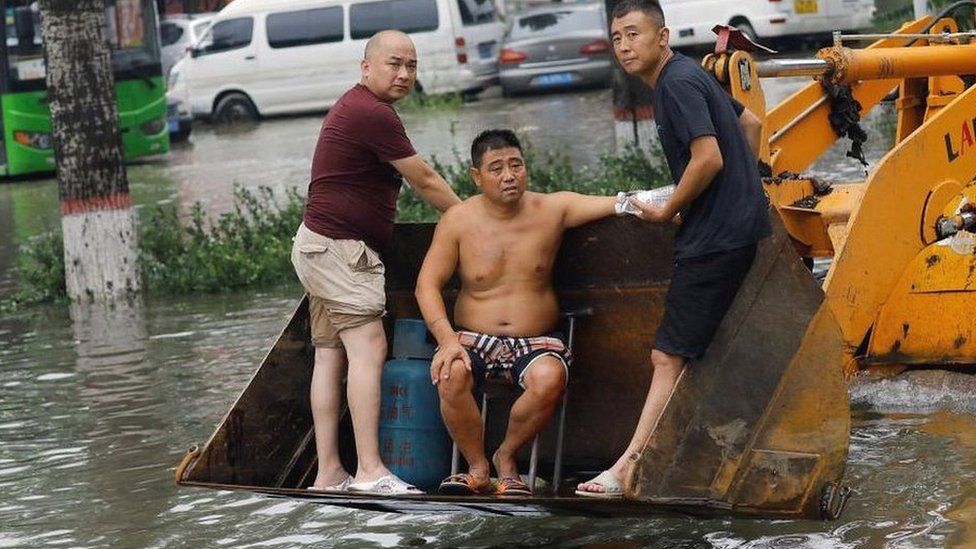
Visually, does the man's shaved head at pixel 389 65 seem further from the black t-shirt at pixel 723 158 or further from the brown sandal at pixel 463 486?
the brown sandal at pixel 463 486

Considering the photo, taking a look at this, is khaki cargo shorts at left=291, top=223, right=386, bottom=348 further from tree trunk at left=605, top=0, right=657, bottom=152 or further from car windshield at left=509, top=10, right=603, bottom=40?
car windshield at left=509, top=10, right=603, bottom=40

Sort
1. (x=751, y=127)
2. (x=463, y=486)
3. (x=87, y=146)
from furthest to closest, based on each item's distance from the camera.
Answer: (x=87, y=146) → (x=751, y=127) → (x=463, y=486)

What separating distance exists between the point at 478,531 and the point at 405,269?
3.49ft

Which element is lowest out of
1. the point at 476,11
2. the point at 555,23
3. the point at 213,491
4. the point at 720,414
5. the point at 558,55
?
the point at 213,491

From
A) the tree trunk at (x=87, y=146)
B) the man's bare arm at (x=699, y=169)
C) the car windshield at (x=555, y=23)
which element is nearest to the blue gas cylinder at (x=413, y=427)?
the man's bare arm at (x=699, y=169)

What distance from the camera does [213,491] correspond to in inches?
315

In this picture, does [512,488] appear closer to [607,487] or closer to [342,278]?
[607,487]

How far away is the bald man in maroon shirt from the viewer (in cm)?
669

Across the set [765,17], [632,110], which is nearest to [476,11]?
[765,17]

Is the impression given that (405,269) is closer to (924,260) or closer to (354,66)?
(924,260)

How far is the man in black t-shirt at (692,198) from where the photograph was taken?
6.03 meters

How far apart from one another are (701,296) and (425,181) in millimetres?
1192

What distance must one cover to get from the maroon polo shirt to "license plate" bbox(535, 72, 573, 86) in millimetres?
22046

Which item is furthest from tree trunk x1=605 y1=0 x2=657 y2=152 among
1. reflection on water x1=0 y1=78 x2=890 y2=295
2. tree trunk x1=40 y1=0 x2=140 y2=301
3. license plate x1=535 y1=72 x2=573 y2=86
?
license plate x1=535 y1=72 x2=573 y2=86
